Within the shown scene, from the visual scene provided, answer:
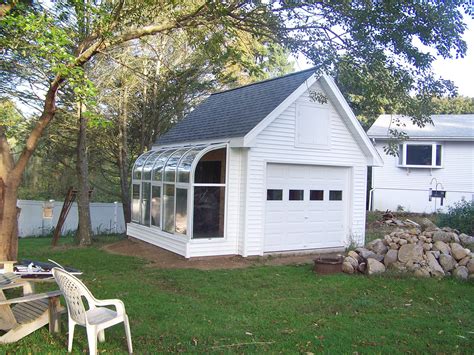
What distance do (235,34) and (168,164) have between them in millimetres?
5072

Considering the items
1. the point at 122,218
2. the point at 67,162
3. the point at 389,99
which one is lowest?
the point at 122,218

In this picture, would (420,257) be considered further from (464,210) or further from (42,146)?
(42,146)

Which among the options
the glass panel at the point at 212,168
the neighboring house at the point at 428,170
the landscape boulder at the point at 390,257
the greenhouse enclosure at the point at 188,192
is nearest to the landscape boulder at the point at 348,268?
the landscape boulder at the point at 390,257

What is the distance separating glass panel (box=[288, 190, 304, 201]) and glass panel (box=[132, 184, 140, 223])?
5445mm

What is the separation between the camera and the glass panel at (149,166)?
49.7ft

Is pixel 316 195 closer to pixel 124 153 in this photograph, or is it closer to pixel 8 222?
pixel 8 222

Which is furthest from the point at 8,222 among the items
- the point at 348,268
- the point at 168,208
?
the point at 348,268

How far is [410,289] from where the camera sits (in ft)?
29.7

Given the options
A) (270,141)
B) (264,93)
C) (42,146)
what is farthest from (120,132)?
(270,141)

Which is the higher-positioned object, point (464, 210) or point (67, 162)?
point (67, 162)

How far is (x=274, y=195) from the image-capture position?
1334cm

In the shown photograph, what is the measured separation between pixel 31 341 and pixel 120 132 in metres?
14.9

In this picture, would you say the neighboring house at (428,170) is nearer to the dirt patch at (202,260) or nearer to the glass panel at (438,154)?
the glass panel at (438,154)

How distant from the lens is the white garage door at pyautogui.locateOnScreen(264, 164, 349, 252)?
13.3 metres
